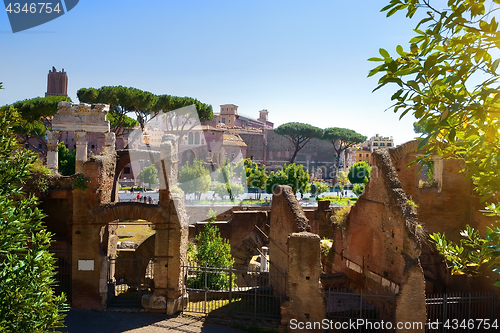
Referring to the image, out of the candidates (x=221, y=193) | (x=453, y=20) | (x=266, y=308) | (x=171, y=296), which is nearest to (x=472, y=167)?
(x=453, y=20)

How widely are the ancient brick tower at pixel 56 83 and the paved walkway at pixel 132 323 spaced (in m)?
45.4

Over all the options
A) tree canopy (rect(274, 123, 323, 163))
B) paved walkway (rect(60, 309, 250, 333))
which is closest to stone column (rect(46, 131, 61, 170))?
paved walkway (rect(60, 309, 250, 333))

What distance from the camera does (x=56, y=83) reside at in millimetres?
47969

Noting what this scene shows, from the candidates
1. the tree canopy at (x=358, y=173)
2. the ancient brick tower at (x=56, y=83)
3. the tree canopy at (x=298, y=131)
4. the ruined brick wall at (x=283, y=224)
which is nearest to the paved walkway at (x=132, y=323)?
the ruined brick wall at (x=283, y=224)

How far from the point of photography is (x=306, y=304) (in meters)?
7.56

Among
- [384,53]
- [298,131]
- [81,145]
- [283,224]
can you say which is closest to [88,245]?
[283,224]

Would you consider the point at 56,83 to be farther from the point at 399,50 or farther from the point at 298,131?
the point at 399,50

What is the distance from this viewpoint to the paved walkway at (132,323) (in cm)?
737

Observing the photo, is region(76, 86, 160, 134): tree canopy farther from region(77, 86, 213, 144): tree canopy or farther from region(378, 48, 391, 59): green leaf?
region(378, 48, 391, 59): green leaf

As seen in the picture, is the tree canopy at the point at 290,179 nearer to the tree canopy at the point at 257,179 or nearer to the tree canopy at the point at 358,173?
the tree canopy at the point at 257,179

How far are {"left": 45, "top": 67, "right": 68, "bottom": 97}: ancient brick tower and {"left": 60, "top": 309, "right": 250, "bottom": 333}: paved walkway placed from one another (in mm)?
45376

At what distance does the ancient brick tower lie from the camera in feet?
156

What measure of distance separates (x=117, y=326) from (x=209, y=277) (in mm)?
2600

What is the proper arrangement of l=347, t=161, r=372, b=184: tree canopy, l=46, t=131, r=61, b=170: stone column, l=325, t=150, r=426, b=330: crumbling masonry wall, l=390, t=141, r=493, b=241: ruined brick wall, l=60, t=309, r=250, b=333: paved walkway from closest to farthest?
l=325, t=150, r=426, b=330: crumbling masonry wall → l=60, t=309, r=250, b=333: paved walkway → l=390, t=141, r=493, b=241: ruined brick wall → l=46, t=131, r=61, b=170: stone column → l=347, t=161, r=372, b=184: tree canopy
